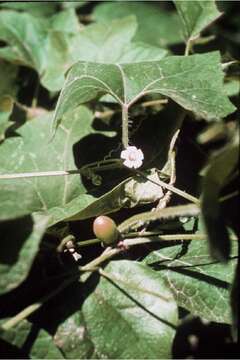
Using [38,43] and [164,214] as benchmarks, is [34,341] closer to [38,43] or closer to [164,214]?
[164,214]

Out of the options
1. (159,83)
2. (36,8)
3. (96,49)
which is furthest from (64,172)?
(36,8)

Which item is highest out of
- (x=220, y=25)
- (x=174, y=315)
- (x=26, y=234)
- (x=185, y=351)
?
(x=26, y=234)

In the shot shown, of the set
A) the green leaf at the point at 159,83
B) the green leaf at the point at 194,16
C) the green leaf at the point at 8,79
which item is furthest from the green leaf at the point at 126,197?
the green leaf at the point at 8,79

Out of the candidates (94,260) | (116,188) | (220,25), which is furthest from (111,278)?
(220,25)

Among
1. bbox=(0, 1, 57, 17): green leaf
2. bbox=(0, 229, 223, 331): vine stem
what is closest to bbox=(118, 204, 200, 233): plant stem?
bbox=(0, 229, 223, 331): vine stem

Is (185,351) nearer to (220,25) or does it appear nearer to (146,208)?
(146,208)
